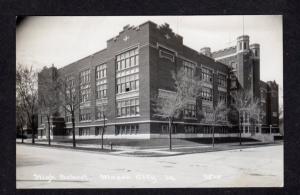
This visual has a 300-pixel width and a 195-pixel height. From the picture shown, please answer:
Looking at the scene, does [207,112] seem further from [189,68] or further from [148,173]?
[148,173]

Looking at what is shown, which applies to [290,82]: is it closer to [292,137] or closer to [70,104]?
[292,137]

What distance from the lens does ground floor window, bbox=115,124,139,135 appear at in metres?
19.0

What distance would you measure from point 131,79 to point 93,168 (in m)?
6.46

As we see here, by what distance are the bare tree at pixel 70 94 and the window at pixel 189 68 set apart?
19.3ft

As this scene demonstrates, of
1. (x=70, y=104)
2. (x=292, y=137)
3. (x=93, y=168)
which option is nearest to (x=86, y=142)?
(x=70, y=104)

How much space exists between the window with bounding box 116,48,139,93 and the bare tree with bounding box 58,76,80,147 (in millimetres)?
2305

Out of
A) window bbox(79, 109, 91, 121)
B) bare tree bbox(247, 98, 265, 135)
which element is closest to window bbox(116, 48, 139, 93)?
window bbox(79, 109, 91, 121)

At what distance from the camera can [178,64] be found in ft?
58.3

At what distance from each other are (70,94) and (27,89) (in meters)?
2.27

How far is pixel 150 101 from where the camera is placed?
18250 mm

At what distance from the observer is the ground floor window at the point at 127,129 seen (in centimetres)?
1898

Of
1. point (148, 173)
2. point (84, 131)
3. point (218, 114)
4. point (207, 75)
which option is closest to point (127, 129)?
point (84, 131)

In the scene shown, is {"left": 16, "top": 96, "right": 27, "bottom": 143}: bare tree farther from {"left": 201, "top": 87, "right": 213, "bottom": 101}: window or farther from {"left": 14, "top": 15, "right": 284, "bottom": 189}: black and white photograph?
{"left": 201, "top": 87, "right": 213, "bottom": 101}: window

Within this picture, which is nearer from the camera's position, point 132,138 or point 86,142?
point 86,142
